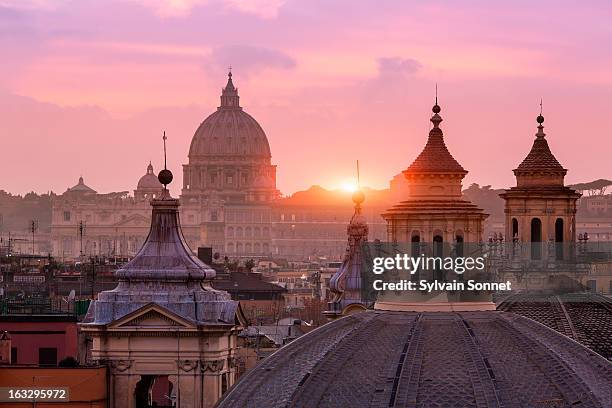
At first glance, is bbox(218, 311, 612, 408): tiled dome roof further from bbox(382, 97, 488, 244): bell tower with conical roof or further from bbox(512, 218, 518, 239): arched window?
bbox(512, 218, 518, 239): arched window

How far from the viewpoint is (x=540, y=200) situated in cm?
5728

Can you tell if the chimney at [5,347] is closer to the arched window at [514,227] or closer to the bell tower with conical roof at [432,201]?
the bell tower with conical roof at [432,201]

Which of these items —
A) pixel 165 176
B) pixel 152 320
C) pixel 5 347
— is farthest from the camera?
pixel 5 347

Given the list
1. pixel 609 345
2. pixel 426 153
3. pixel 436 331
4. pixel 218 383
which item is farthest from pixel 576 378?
pixel 426 153

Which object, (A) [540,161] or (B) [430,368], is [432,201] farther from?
(B) [430,368]

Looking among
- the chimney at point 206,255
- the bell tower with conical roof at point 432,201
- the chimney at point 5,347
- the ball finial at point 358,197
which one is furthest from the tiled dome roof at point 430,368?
the chimney at point 206,255

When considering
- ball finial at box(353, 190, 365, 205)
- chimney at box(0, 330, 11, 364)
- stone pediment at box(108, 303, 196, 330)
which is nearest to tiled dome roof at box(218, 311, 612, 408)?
stone pediment at box(108, 303, 196, 330)

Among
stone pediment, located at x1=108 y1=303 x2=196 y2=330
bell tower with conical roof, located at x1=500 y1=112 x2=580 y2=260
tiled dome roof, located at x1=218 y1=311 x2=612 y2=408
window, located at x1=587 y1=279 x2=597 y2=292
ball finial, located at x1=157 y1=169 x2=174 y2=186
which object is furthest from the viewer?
bell tower with conical roof, located at x1=500 y1=112 x2=580 y2=260

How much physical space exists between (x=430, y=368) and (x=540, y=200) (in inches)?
1354

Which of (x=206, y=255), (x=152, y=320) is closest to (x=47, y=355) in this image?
(x=152, y=320)

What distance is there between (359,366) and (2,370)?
18.6 meters

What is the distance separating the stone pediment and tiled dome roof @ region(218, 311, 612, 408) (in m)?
15.6

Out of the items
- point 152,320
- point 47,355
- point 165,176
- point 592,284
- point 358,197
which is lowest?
point 47,355

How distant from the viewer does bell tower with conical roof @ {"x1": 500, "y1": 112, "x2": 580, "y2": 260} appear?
55719 mm
